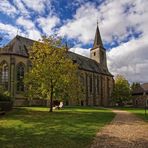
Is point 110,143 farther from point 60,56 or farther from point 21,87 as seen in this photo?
point 21,87

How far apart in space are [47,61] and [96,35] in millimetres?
57061

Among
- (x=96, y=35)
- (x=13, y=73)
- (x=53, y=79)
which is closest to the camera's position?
(x=53, y=79)

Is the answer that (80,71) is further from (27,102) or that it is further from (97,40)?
(27,102)

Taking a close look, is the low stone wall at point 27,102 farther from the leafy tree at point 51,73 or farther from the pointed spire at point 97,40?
the pointed spire at point 97,40

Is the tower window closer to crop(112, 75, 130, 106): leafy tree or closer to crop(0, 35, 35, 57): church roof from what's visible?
crop(0, 35, 35, 57): church roof

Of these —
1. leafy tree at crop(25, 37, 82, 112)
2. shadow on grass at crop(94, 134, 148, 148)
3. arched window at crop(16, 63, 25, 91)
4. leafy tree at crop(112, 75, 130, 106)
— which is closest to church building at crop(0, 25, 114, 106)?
arched window at crop(16, 63, 25, 91)

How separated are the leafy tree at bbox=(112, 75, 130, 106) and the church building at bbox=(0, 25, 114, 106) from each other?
4589mm

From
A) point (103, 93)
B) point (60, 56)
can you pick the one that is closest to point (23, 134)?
point (60, 56)

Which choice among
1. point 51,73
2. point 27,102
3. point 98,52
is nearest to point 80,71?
point 98,52

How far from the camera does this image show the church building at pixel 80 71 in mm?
50688

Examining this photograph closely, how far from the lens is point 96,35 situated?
84375mm

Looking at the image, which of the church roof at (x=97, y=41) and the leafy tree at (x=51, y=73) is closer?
the leafy tree at (x=51, y=73)

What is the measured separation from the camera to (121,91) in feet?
243

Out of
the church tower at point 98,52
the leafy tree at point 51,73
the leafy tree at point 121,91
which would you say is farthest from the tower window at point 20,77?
the church tower at point 98,52
